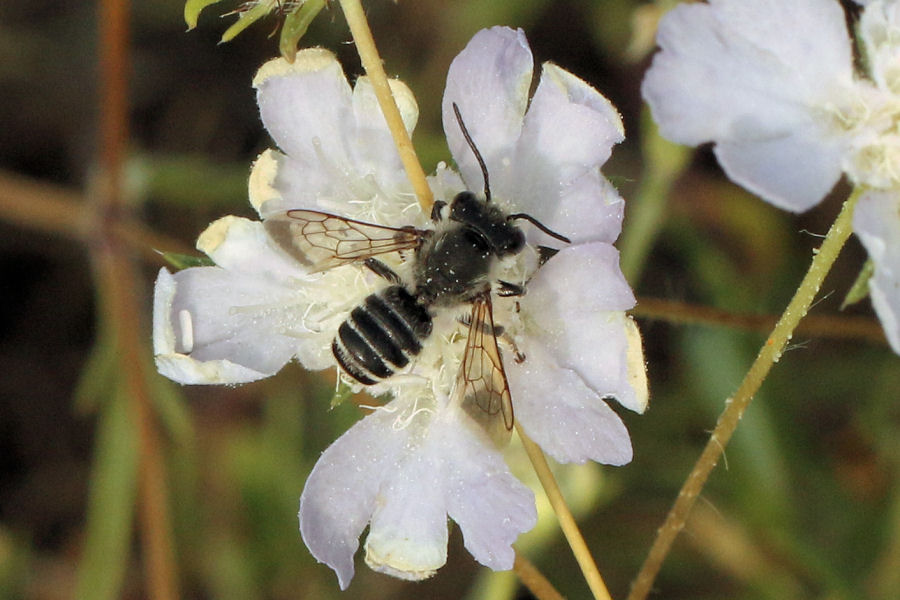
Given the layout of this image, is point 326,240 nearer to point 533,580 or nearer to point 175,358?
point 175,358

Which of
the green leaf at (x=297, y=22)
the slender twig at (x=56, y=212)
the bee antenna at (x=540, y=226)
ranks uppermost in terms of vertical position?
the green leaf at (x=297, y=22)

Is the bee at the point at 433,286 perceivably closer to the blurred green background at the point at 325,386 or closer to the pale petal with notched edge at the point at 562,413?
the pale petal with notched edge at the point at 562,413

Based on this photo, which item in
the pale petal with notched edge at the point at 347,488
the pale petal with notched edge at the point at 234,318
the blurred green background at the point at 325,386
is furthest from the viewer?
the blurred green background at the point at 325,386

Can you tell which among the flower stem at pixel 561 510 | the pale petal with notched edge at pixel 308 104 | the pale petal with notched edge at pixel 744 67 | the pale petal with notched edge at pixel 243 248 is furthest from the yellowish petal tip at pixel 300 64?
the flower stem at pixel 561 510

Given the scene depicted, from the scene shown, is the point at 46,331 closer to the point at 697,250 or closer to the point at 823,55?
the point at 697,250

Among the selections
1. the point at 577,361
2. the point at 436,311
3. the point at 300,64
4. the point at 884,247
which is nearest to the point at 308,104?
the point at 300,64
